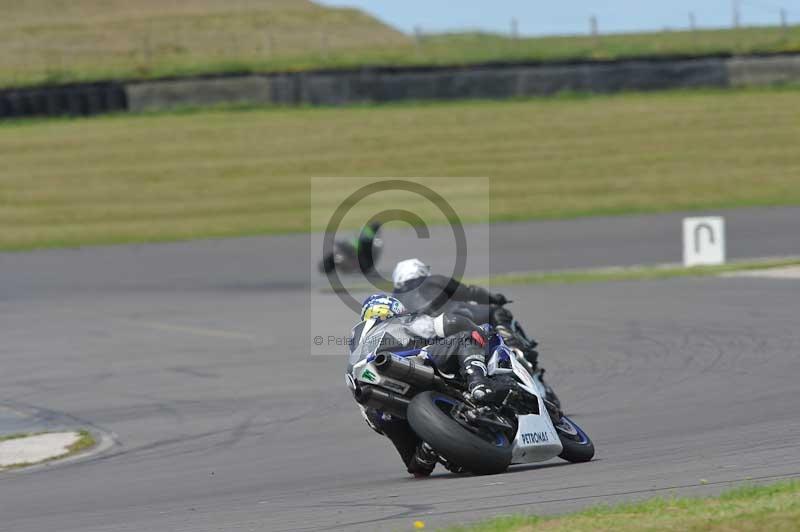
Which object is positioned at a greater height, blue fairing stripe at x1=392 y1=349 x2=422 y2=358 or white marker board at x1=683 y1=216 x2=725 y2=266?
blue fairing stripe at x1=392 y1=349 x2=422 y2=358

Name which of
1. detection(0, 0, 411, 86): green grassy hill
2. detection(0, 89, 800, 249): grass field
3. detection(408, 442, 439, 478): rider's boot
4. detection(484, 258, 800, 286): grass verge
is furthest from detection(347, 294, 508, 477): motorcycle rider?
detection(0, 0, 411, 86): green grassy hill

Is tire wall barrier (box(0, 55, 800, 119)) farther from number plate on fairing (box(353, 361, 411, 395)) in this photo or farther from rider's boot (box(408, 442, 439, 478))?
number plate on fairing (box(353, 361, 411, 395))

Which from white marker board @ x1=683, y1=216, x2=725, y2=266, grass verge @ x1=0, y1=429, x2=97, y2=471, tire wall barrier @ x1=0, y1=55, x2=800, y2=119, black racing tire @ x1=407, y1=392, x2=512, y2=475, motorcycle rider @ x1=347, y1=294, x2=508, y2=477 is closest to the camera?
black racing tire @ x1=407, y1=392, x2=512, y2=475

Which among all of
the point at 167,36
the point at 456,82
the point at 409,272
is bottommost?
the point at 409,272

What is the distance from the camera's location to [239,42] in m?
54.2

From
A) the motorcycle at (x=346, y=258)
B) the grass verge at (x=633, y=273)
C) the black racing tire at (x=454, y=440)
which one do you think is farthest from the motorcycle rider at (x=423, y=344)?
the motorcycle at (x=346, y=258)

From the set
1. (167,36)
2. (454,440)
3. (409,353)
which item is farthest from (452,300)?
(167,36)

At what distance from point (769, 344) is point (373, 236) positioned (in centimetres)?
1076

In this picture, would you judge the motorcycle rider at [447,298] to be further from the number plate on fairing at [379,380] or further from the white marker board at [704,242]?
the white marker board at [704,242]

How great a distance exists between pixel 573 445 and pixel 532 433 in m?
0.52

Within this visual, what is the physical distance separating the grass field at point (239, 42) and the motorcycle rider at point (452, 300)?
3342 cm

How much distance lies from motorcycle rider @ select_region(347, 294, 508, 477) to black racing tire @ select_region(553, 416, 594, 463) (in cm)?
86

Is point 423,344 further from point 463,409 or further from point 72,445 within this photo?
point 72,445

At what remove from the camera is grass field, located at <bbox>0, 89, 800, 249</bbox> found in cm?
3391
